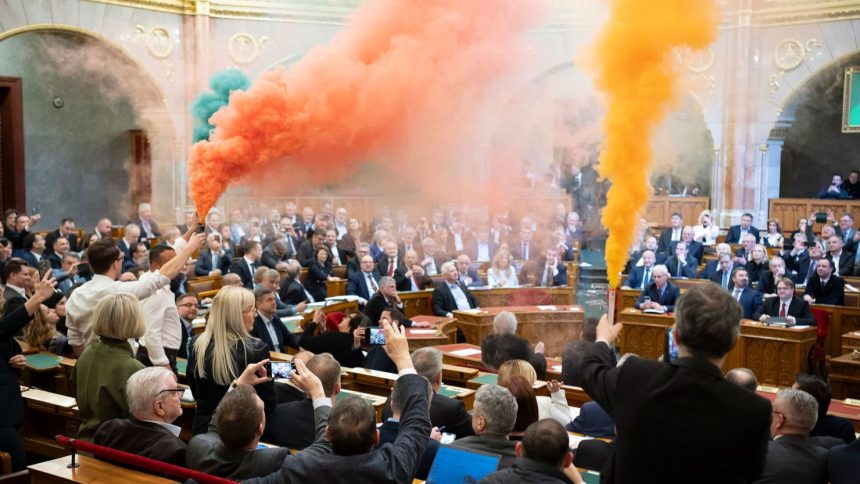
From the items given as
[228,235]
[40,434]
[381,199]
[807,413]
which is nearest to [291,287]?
[228,235]

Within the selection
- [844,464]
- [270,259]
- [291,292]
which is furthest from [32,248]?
[844,464]

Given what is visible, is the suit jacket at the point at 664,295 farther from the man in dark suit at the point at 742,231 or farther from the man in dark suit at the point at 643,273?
the man in dark suit at the point at 742,231

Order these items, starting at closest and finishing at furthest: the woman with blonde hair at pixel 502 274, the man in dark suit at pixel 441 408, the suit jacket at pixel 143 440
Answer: the suit jacket at pixel 143 440 → the man in dark suit at pixel 441 408 → the woman with blonde hair at pixel 502 274

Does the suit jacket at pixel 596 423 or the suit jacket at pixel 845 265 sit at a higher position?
the suit jacket at pixel 845 265

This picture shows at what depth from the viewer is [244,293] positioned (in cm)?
458

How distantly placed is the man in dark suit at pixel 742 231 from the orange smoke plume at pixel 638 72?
8.64 meters

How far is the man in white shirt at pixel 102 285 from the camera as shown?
502 cm

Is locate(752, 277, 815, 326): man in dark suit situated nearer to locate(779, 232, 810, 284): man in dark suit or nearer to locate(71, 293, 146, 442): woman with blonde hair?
locate(779, 232, 810, 284): man in dark suit

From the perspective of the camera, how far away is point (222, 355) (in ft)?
14.4

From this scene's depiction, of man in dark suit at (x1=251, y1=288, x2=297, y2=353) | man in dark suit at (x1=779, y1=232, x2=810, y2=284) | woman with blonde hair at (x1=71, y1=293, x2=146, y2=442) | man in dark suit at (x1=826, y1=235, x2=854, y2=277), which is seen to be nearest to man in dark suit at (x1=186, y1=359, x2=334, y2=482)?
woman with blonde hair at (x1=71, y1=293, x2=146, y2=442)

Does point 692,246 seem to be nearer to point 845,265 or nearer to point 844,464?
point 845,265

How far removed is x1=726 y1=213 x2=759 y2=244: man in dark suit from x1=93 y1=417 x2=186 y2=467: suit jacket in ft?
39.3

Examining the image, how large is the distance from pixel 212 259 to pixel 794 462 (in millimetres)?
9085

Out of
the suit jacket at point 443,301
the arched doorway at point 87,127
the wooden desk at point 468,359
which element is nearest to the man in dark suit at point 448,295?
the suit jacket at point 443,301
